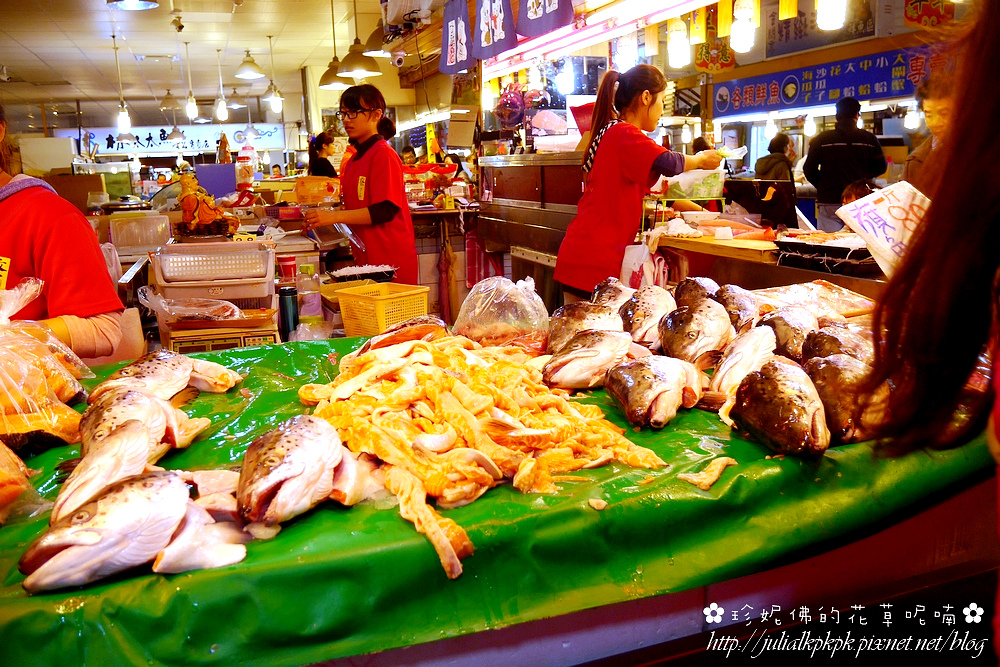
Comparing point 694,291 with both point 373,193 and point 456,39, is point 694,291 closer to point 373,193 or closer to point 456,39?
point 373,193

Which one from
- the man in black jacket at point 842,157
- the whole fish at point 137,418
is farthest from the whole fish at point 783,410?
the man in black jacket at point 842,157

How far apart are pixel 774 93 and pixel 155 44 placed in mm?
11300

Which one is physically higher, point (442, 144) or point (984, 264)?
point (442, 144)

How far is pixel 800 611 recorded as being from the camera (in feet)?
5.16

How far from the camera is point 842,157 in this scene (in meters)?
6.88

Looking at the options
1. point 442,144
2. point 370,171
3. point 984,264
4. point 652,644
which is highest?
point 442,144

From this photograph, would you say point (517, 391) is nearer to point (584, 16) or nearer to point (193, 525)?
point (193, 525)

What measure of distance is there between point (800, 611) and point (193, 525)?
1.30 meters

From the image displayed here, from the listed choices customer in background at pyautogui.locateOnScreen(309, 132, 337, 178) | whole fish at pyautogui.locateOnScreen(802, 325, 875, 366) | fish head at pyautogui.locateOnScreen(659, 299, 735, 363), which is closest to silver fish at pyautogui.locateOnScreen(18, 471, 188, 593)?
fish head at pyautogui.locateOnScreen(659, 299, 735, 363)

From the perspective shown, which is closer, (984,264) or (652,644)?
(984,264)

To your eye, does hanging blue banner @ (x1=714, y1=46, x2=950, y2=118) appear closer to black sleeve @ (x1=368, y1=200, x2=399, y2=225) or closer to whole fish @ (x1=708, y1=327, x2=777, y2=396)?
black sleeve @ (x1=368, y1=200, x2=399, y2=225)

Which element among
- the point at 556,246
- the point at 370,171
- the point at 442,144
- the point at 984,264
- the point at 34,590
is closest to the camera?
the point at 984,264

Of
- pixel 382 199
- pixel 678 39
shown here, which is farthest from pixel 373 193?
pixel 678 39

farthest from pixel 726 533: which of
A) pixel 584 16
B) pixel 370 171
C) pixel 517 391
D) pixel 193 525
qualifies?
pixel 584 16
